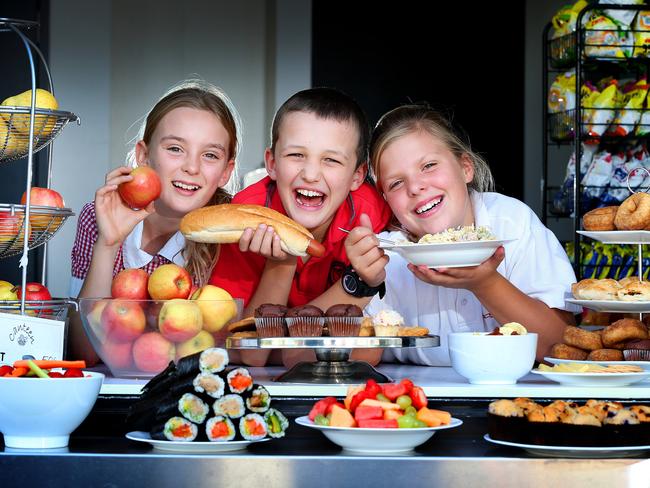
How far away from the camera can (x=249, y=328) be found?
2.05m

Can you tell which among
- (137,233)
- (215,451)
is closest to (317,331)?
(215,451)

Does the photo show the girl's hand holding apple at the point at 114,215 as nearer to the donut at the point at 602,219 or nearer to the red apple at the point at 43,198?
the red apple at the point at 43,198

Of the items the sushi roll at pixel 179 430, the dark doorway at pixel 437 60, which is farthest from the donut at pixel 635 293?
the dark doorway at pixel 437 60

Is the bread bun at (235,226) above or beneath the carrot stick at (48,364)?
above

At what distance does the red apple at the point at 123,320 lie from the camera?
6.51 feet

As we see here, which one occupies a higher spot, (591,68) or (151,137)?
(591,68)

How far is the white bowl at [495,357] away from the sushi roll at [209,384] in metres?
0.53

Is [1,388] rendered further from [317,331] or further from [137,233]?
[137,233]

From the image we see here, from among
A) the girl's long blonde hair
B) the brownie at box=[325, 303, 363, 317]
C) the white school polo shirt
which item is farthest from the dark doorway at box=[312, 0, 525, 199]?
the brownie at box=[325, 303, 363, 317]

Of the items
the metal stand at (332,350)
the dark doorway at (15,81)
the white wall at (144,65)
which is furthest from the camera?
the white wall at (144,65)

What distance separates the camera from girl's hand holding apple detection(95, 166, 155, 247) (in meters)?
2.45

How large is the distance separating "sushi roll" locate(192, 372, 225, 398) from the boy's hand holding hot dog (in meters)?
0.70

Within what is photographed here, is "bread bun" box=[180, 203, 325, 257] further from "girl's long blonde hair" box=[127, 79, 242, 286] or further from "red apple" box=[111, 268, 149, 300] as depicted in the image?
"girl's long blonde hair" box=[127, 79, 242, 286]

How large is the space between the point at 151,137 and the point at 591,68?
2.27 m
